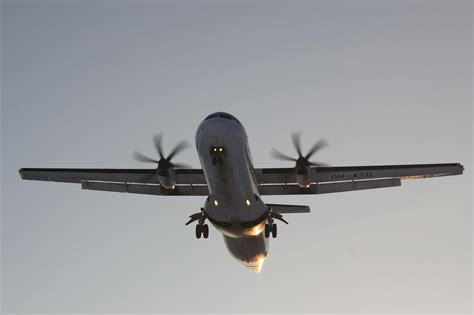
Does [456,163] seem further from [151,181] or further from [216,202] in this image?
[151,181]

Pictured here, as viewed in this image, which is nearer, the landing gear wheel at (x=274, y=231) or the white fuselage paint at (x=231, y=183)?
the white fuselage paint at (x=231, y=183)

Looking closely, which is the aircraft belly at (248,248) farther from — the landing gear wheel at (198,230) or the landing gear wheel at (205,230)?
the landing gear wheel at (198,230)

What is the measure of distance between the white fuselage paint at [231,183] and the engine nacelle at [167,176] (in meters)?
2.24

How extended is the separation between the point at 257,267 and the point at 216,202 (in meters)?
9.00

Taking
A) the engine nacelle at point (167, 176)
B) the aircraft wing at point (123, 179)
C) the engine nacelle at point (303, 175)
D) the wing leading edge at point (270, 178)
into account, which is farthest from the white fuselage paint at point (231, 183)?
the aircraft wing at point (123, 179)

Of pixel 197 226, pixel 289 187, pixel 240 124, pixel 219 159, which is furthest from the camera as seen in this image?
pixel 289 187

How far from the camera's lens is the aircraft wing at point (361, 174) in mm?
26953

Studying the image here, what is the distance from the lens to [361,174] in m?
27.4

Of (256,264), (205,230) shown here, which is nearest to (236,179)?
(205,230)

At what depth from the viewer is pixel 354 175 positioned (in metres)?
27.5

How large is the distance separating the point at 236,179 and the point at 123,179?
26.5 feet

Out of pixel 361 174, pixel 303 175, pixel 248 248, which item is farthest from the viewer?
pixel 248 248

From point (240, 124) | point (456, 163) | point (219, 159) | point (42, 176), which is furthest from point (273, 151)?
point (42, 176)

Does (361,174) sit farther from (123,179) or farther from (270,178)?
(123,179)
